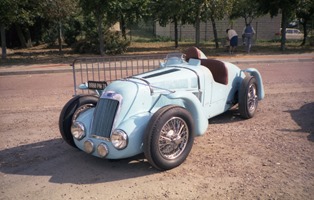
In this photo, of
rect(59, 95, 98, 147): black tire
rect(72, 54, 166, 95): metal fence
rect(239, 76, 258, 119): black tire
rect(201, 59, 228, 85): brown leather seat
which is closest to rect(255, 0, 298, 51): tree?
rect(72, 54, 166, 95): metal fence

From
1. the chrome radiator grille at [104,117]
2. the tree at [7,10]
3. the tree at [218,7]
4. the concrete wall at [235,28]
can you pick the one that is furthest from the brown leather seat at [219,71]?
the concrete wall at [235,28]

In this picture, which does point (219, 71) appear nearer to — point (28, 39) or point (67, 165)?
point (67, 165)

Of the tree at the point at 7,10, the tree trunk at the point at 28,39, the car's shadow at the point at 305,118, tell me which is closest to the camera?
the car's shadow at the point at 305,118

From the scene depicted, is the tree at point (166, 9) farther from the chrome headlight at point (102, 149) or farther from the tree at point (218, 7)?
the chrome headlight at point (102, 149)

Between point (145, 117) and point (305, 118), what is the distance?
12.0 ft

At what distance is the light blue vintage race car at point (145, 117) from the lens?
432 centimetres

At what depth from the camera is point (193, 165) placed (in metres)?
4.71

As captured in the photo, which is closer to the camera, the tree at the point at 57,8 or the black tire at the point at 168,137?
the black tire at the point at 168,137

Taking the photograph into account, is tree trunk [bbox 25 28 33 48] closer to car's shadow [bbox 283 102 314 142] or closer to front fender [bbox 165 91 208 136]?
car's shadow [bbox 283 102 314 142]

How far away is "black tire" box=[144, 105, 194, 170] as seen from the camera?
423 cm

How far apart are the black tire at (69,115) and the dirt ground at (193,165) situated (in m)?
0.31

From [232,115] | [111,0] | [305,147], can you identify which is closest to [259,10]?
[111,0]

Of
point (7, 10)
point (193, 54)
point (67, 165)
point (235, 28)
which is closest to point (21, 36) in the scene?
point (7, 10)

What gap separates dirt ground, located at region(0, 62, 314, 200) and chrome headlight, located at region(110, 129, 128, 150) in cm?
43
